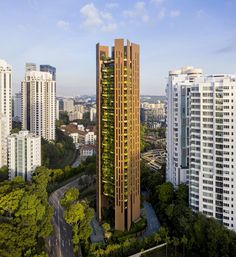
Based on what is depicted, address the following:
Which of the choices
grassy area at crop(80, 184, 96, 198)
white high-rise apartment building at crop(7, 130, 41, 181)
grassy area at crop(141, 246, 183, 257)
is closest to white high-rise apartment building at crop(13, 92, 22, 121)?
white high-rise apartment building at crop(7, 130, 41, 181)

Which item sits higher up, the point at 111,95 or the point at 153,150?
the point at 111,95

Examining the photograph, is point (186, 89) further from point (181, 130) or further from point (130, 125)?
point (130, 125)

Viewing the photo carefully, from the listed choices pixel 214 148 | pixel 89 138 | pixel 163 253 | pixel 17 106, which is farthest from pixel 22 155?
pixel 17 106

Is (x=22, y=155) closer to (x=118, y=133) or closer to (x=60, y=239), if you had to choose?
(x=60, y=239)

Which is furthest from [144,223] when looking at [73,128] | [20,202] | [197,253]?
[73,128]

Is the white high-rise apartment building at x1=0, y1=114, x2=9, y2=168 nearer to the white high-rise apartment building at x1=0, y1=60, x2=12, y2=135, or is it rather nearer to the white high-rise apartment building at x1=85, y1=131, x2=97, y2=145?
the white high-rise apartment building at x1=0, y1=60, x2=12, y2=135

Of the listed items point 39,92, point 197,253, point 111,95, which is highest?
point 39,92
